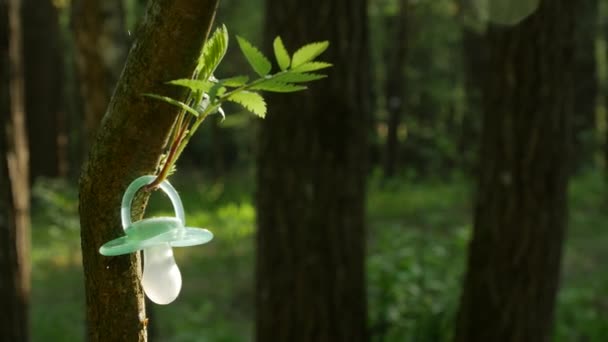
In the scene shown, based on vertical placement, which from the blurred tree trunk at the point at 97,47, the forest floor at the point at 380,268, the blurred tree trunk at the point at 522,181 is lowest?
the forest floor at the point at 380,268

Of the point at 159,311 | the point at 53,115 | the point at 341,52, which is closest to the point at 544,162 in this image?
the point at 341,52

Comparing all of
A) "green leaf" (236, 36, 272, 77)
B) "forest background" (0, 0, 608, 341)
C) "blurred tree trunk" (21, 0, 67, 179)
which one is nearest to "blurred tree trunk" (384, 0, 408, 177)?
"forest background" (0, 0, 608, 341)

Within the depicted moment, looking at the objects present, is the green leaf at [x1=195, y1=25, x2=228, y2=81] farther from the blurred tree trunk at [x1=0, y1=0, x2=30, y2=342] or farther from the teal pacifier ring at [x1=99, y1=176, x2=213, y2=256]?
the blurred tree trunk at [x1=0, y1=0, x2=30, y2=342]

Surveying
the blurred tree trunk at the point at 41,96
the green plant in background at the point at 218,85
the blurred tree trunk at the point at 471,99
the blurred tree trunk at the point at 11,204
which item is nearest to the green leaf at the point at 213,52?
the green plant in background at the point at 218,85

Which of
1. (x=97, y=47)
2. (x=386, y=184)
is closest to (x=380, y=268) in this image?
(x=97, y=47)

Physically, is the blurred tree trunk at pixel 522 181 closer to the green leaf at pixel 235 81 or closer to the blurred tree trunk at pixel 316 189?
the blurred tree trunk at pixel 316 189

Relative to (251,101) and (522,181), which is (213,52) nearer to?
(251,101)
